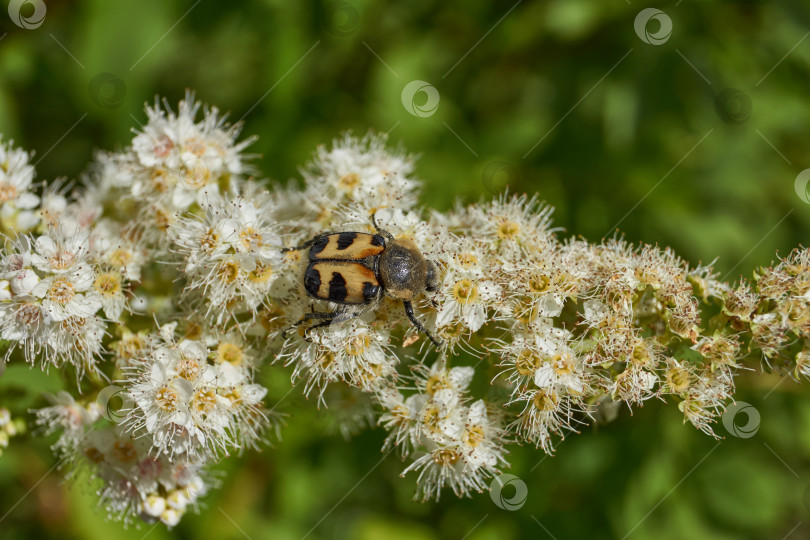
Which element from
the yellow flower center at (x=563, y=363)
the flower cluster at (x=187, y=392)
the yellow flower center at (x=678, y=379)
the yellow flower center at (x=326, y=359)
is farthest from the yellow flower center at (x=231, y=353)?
the yellow flower center at (x=678, y=379)

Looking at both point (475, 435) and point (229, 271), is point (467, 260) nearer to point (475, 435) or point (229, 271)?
point (475, 435)

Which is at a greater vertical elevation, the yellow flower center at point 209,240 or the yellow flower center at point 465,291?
the yellow flower center at point 465,291

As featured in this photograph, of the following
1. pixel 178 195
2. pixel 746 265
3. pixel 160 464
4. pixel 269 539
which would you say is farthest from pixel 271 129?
pixel 746 265

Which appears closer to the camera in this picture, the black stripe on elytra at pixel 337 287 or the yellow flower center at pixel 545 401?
the yellow flower center at pixel 545 401

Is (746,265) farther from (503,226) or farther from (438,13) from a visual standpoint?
(438,13)

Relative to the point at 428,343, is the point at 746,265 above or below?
above

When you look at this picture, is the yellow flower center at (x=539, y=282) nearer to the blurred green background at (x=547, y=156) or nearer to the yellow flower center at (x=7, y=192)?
the blurred green background at (x=547, y=156)

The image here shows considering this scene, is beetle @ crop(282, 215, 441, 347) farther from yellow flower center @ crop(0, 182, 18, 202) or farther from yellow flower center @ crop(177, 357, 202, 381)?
yellow flower center @ crop(0, 182, 18, 202)
